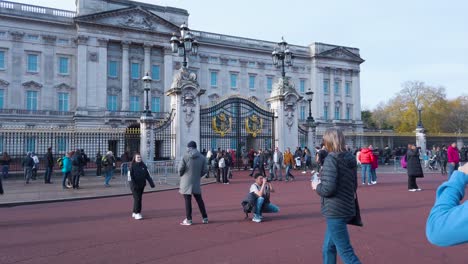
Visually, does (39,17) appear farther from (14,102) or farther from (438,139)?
(438,139)

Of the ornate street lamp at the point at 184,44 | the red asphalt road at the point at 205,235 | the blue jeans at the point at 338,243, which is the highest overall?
the ornate street lamp at the point at 184,44

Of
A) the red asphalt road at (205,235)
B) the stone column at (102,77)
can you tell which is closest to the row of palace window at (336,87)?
the stone column at (102,77)

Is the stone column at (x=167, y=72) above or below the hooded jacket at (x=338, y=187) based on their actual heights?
above

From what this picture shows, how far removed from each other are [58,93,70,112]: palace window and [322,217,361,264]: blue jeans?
4556cm

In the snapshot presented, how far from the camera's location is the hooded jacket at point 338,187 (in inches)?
164

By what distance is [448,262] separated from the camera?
526cm

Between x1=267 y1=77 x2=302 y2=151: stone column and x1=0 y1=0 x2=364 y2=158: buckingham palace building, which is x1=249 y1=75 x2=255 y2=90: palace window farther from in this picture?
x1=267 y1=77 x2=302 y2=151: stone column

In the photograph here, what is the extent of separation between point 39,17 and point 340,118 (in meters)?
44.7

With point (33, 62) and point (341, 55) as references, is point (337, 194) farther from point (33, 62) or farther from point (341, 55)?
point (341, 55)

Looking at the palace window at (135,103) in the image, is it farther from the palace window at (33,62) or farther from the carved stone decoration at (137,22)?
the palace window at (33,62)

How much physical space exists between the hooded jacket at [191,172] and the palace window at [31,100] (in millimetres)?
41271

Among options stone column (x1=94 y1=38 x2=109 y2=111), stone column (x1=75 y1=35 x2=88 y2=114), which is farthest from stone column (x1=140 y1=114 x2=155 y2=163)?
stone column (x1=94 y1=38 x2=109 y2=111)

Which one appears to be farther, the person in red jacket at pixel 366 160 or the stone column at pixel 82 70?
the stone column at pixel 82 70

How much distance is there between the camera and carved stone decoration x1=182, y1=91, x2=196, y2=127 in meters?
19.6
